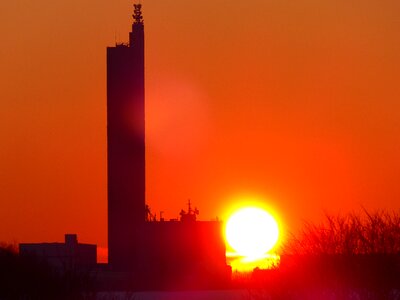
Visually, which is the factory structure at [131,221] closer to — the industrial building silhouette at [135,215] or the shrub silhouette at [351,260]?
the industrial building silhouette at [135,215]

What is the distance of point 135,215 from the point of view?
120625 mm

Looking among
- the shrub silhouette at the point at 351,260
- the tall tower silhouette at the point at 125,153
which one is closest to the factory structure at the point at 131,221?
the tall tower silhouette at the point at 125,153

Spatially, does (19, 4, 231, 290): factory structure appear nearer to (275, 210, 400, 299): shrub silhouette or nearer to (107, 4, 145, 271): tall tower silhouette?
(107, 4, 145, 271): tall tower silhouette

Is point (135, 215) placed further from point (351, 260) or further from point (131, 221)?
point (351, 260)

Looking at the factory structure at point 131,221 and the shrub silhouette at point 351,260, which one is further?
the factory structure at point 131,221

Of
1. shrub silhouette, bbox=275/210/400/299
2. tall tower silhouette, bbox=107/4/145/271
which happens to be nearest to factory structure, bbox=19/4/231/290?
tall tower silhouette, bbox=107/4/145/271

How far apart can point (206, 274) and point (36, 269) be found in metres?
72.1

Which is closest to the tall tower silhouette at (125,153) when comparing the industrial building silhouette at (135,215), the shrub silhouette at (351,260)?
the industrial building silhouette at (135,215)

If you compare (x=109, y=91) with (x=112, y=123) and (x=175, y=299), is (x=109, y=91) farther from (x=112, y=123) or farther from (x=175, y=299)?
(x=175, y=299)

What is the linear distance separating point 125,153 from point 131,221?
6437 mm

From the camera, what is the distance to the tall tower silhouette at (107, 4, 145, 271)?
393ft

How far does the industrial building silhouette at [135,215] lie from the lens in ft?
394

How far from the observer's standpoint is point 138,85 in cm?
12256

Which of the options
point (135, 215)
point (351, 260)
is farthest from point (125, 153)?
point (351, 260)
